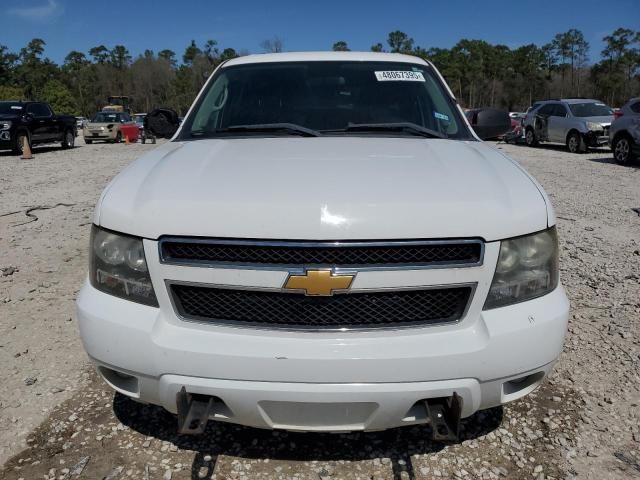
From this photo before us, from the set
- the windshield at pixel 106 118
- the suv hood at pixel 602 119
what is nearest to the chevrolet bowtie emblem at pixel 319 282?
the suv hood at pixel 602 119

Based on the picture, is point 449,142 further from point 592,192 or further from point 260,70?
point 592,192

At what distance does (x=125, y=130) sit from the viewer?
991 inches

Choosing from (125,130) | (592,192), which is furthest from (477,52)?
(592,192)

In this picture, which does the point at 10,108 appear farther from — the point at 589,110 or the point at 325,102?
the point at 589,110

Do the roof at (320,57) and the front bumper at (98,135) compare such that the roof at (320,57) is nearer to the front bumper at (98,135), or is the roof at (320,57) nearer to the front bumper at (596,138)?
the front bumper at (596,138)

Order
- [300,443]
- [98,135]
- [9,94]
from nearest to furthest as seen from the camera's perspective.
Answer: [300,443] < [98,135] < [9,94]

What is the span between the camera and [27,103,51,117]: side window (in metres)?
18.2

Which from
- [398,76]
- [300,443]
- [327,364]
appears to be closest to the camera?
[327,364]

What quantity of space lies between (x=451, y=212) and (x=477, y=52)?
3981 inches

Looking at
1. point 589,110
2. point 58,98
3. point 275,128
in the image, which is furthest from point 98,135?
point 58,98

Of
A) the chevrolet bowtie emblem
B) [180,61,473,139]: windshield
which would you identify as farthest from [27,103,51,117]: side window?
the chevrolet bowtie emblem

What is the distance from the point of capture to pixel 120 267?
1.97 metres

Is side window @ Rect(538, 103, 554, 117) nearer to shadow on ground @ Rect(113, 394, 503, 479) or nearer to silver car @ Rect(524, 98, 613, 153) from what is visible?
silver car @ Rect(524, 98, 613, 153)

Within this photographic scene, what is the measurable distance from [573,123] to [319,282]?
59.9 feet
